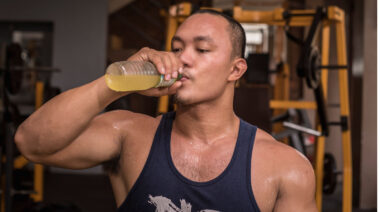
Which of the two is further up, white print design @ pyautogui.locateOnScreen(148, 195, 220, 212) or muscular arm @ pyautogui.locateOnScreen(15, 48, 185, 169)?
muscular arm @ pyautogui.locateOnScreen(15, 48, 185, 169)

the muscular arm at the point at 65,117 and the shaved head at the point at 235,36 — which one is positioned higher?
the shaved head at the point at 235,36

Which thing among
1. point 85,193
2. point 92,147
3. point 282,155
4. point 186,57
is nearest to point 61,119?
point 92,147

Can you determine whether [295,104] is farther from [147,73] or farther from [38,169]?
[147,73]

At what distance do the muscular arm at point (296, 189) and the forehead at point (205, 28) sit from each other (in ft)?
1.20

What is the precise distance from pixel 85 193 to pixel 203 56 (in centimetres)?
340

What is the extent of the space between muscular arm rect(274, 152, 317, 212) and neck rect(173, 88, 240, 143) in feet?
0.63

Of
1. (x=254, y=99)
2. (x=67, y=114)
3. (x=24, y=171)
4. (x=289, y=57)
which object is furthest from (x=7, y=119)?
(x=289, y=57)

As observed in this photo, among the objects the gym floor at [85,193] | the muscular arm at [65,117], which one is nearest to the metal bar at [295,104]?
the gym floor at [85,193]

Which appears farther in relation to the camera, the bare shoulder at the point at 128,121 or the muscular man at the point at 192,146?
the bare shoulder at the point at 128,121

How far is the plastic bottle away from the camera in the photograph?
2.47ft

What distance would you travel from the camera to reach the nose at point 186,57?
1.02m

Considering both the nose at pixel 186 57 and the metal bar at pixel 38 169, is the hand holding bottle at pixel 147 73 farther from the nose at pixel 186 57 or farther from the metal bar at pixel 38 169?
the metal bar at pixel 38 169

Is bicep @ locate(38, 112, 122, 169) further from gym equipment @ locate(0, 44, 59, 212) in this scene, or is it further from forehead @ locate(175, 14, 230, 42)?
gym equipment @ locate(0, 44, 59, 212)

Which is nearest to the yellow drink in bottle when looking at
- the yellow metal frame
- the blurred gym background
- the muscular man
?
the muscular man
